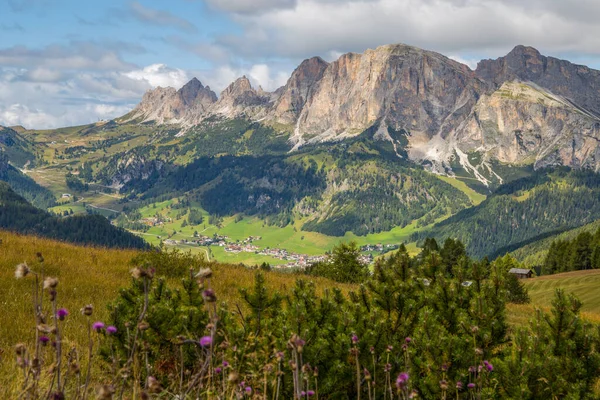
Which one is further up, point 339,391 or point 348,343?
point 348,343

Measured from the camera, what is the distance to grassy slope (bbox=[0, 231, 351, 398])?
893cm

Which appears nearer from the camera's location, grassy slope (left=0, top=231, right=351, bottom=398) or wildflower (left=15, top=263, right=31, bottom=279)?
wildflower (left=15, top=263, right=31, bottom=279)

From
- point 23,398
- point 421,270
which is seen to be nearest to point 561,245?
point 421,270

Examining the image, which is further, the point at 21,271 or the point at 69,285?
the point at 69,285

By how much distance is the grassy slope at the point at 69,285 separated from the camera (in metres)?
8.93

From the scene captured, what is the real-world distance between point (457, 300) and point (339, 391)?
3457 millimetres

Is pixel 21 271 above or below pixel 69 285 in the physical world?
above

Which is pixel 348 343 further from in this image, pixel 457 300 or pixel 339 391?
pixel 457 300

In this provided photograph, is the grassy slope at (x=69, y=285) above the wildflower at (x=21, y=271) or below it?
below

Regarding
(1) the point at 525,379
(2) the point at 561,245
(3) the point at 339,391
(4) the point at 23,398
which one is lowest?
(2) the point at 561,245

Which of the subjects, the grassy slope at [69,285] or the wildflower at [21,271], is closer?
the wildflower at [21,271]

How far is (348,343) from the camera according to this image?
22.6 feet

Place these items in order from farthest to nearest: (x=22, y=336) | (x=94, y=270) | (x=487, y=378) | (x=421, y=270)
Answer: (x=94, y=270), (x=421, y=270), (x=22, y=336), (x=487, y=378)

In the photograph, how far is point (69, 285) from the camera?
44.9ft
